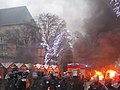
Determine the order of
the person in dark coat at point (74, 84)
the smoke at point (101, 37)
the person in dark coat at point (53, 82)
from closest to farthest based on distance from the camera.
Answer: the person in dark coat at point (74, 84)
the person in dark coat at point (53, 82)
the smoke at point (101, 37)

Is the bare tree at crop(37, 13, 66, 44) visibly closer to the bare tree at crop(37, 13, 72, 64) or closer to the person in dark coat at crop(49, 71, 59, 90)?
the bare tree at crop(37, 13, 72, 64)

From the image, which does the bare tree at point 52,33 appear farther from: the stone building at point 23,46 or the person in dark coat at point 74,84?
the person in dark coat at point 74,84

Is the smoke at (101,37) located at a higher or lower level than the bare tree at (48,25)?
lower

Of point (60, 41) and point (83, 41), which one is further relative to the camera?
point (60, 41)

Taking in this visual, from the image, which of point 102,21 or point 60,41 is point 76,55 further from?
point 60,41

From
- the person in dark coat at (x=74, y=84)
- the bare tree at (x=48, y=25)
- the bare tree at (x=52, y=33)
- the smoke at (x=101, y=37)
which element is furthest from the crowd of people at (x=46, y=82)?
the bare tree at (x=48, y=25)

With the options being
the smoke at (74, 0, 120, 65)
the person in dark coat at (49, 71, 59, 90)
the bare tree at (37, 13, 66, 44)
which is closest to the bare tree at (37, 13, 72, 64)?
the bare tree at (37, 13, 66, 44)

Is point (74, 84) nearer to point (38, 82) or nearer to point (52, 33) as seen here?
point (38, 82)

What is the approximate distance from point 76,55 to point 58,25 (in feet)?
96.0

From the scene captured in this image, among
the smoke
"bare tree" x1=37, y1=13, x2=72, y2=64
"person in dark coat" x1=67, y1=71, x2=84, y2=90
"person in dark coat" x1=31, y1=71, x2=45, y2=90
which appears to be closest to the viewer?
"person in dark coat" x1=67, y1=71, x2=84, y2=90

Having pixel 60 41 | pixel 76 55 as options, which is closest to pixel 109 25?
pixel 76 55

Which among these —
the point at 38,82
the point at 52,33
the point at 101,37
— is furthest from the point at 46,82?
the point at 52,33

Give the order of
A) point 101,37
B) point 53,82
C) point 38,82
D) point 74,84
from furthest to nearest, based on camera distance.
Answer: point 101,37 < point 53,82 < point 38,82 < point 74,84

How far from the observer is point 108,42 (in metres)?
17.1
